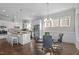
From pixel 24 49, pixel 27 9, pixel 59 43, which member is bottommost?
pixel 24 49

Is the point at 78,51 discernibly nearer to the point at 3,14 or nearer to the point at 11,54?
the point at 11,54

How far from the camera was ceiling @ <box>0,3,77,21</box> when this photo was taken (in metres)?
2.05

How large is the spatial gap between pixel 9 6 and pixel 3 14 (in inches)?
7.5

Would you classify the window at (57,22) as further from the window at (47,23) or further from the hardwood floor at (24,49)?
the hardwood floor at (24,49)

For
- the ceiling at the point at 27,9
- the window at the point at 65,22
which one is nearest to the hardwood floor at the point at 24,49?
the window at the point at 65,22

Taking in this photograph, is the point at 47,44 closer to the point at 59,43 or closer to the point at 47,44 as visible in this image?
the point at 47,44

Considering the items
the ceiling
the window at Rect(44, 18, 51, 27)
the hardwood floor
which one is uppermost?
the ceiling

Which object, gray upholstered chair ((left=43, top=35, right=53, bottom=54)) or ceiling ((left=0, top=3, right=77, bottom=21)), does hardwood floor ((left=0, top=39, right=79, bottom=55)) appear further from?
ceiling ((left=0, top=3, right=77, bottom=21))

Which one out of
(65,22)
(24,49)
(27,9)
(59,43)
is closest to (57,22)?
(65,22)

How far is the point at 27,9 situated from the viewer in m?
2.07

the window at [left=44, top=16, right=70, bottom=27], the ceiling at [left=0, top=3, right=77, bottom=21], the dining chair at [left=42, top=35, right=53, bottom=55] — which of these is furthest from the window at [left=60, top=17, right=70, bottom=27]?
the dining chair at [left=42, top=35, right=53, bottom=55]

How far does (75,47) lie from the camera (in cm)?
206

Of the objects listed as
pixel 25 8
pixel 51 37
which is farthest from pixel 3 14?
pixel 51 37

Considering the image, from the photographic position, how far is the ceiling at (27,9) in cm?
205
